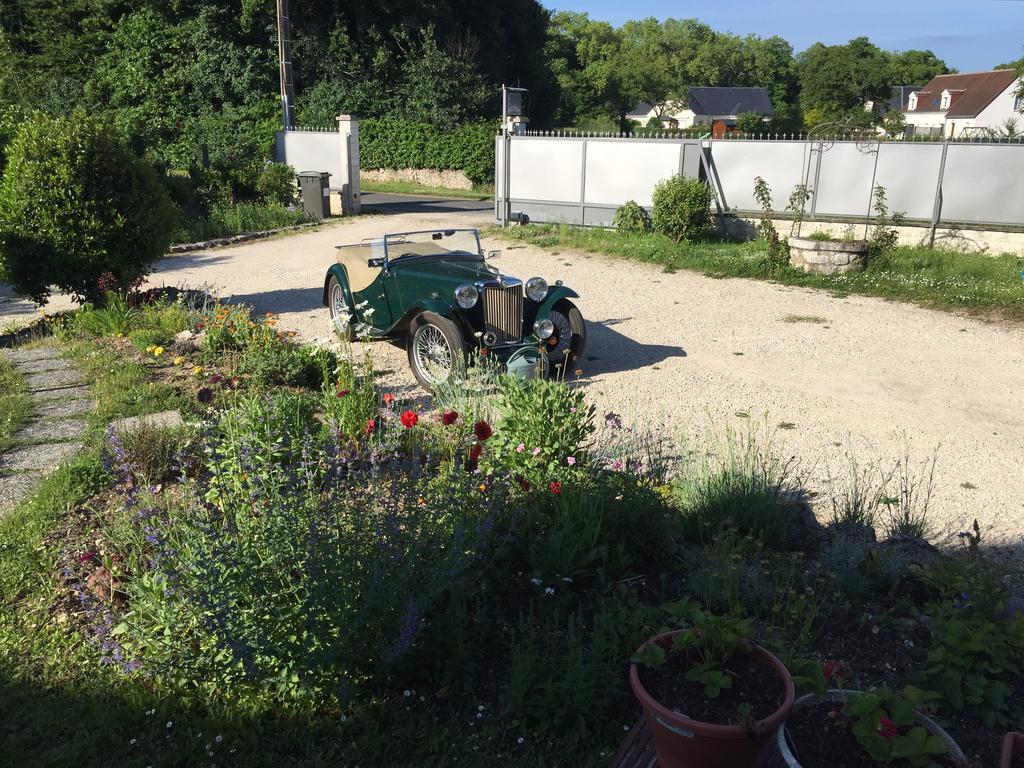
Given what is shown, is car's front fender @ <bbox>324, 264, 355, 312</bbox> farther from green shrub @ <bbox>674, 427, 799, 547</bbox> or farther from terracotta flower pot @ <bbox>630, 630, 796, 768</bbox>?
terracotta flower pot @ <bbox>630, 630, 796, 768</bbox>

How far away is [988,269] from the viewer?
11.5m

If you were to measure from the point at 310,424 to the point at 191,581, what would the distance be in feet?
6.14

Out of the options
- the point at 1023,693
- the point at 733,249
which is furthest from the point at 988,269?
the point at 1023,693

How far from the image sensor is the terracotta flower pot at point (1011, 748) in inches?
77.7

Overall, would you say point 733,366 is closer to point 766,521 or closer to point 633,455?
point 633,455

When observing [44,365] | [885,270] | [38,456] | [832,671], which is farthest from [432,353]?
[885,270]

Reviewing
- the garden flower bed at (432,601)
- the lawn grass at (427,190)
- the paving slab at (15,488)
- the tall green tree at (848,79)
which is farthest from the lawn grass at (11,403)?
the tall green tree at (848,79)

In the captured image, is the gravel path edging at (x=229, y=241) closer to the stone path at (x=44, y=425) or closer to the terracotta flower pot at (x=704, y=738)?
the stone path at (x=44, y=425)

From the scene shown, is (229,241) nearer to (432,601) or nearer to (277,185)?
(277,185)

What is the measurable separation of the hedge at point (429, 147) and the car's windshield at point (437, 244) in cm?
1854

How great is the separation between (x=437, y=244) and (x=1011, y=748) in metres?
6.48

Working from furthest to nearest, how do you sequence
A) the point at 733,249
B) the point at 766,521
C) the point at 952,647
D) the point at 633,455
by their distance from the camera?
the point at 733,249 < the point at 633,455 < the point at 766,521 < the point at 952,647

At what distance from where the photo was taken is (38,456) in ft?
15.6

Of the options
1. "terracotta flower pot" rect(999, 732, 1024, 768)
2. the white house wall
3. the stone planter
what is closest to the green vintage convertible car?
"terracotta flower pot" rect(999, 732, 1024, 768)
